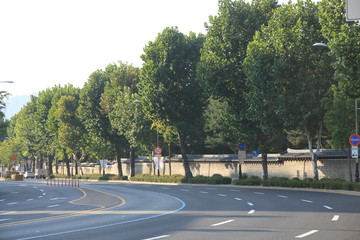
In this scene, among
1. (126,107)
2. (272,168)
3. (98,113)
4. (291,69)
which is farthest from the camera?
(98,113)

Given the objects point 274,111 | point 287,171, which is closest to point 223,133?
point 287,171

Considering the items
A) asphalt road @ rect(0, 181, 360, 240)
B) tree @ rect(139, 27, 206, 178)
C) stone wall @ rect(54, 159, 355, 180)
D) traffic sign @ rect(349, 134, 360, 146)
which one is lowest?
asphalt road @ rect(0, 181, 360, 240)

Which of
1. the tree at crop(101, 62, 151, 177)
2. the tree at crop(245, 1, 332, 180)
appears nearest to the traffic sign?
the tree at crop(245, 1, 332, 180)

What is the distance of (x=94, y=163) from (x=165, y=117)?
56.1 meters

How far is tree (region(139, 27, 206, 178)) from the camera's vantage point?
63500 mm

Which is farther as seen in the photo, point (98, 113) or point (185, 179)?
point (98, 113)

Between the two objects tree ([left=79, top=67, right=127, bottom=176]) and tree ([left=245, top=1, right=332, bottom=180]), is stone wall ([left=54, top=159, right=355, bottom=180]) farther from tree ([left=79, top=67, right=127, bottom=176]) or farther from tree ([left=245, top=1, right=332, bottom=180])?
tree ([left=245, top=1, right=332, bottom=180])

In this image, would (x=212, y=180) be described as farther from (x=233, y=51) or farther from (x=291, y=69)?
(x=291, y=69)

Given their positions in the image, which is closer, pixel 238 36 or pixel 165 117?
pixel 238 36

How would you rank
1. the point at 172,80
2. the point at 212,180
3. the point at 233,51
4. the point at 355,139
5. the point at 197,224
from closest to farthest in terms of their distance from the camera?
the point at 197,224 → the point at 355,139 → the point at 233,51 → the point at 212,180 → the point at 172,80

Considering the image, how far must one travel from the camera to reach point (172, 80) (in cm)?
6331

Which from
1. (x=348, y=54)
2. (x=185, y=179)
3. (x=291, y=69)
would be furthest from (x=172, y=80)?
(x=348, y=54)

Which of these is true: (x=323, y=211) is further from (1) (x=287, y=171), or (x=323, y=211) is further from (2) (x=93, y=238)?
(1) (x=287, y=171)

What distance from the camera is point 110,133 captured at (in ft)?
278
